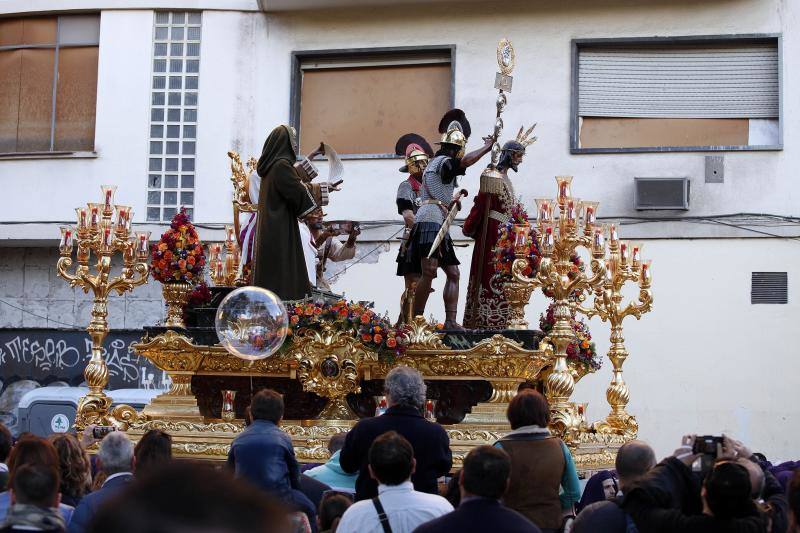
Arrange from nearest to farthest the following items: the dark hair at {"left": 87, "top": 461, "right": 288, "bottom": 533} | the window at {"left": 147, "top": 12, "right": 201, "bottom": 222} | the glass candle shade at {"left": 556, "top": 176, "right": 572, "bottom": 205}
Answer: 1. the dark hair at {"left": 87, "top": 461, "right": 288, "bottom": 533}
2. the glass candle shade at {"left": 556, "top": 176, "right": 572, "bottom": 205}
3. the window at {"left": 147, "top": 12, "right": 201, "bottom": 222}

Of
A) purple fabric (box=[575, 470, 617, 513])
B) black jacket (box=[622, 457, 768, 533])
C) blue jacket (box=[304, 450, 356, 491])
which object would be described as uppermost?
black jacket (box=[622, 457, 768, 533])

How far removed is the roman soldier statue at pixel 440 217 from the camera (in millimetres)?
12539

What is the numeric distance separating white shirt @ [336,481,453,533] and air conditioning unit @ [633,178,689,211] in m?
13.3

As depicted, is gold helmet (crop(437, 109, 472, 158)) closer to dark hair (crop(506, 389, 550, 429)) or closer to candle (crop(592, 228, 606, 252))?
candle (crop(592, 228, 606, 252))

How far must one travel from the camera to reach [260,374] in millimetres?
12445

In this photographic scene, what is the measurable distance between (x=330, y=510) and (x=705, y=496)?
7.66 ft

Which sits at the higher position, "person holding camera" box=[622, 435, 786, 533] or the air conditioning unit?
the air conditioning unit

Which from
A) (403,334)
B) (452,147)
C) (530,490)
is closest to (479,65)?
(452,147)

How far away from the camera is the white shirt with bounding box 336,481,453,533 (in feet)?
18.0

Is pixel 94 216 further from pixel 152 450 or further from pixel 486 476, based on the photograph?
pixel 486 476

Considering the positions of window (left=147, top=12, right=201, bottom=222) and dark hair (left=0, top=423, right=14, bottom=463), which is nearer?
dark hair (left=0, top=423, right=14, bottom=463)

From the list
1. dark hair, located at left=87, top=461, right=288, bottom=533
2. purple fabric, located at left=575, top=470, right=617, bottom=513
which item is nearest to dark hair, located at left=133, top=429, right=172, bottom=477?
purple fabric, located at left=575, top=470, right=617, bottom=513

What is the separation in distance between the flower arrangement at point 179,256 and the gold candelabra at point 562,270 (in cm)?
356

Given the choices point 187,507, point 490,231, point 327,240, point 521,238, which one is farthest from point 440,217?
point 187,507
